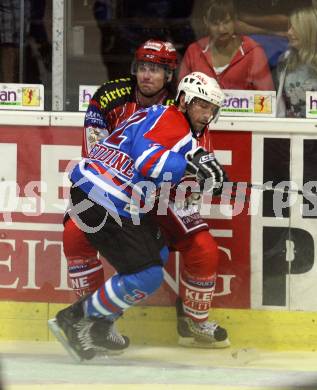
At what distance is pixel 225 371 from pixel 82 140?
4.69 ft

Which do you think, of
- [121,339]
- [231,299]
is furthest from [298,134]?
[121,339]

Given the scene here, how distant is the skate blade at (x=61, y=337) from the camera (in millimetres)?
6379

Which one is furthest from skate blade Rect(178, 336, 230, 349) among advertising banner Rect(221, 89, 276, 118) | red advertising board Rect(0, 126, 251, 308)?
advertising banner Rect(221, 89, 276, 118)

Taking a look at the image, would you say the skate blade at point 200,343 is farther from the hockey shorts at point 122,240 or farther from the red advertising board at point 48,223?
the hockey shorts at point 122,240

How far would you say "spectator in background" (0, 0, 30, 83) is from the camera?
6836 mm

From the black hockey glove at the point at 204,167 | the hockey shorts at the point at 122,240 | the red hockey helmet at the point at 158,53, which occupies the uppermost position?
the red hockey helmet at the point at 158,53

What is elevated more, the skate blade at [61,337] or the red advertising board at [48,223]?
the red advertising board at [48,223]

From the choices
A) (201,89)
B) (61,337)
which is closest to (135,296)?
(61,337)

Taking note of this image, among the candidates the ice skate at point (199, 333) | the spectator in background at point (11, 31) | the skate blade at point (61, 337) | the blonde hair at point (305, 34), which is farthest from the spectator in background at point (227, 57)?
the skate blade at point (61, 337)

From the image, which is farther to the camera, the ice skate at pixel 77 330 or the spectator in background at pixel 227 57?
the spectator in background at pixel 227 57

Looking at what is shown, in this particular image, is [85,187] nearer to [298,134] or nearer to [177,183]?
[177,183]

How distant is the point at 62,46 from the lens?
269 inches

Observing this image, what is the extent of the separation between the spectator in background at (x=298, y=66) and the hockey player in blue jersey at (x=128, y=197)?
0.54 metres

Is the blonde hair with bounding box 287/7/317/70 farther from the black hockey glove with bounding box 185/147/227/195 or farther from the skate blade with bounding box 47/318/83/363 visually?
the skate blade with bounding box 47/318/83/363
